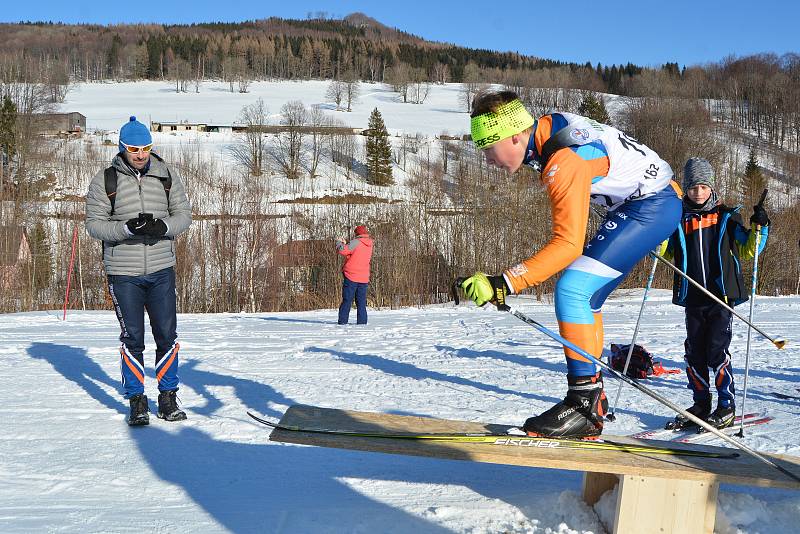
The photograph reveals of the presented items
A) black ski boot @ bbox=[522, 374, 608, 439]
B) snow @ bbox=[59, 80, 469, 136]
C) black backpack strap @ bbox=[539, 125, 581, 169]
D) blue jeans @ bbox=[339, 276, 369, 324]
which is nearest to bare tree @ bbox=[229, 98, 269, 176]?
snow @ bbox=[59, 80, 469, 136]

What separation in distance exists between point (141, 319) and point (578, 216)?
3.41 m

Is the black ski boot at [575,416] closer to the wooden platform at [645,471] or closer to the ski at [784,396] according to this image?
the wooden platform at [645,471]

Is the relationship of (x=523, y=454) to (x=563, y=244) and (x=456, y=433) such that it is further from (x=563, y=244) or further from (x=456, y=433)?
(x=563, y=244)

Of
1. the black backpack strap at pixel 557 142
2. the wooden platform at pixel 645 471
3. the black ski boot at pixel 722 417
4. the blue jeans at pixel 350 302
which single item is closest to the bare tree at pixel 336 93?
the blue jeans at pixel 350 302

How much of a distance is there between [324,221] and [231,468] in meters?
18.4

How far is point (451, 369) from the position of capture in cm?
726

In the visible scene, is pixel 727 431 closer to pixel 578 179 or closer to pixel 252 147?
pixel 578 179

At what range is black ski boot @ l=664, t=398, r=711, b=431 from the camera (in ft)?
15.7

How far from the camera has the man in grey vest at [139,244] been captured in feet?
15.6

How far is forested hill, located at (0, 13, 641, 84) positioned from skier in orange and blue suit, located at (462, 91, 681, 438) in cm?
10396

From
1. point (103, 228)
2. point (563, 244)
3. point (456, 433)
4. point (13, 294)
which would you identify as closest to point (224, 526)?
point (456, 433)

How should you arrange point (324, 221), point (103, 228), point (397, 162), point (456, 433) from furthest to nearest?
1. point (397, 162)
2. point (324, 221)
3. point (103, 228)
4. point (456, 433)

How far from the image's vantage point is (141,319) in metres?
5.05

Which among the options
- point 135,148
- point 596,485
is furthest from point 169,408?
point 596,485
